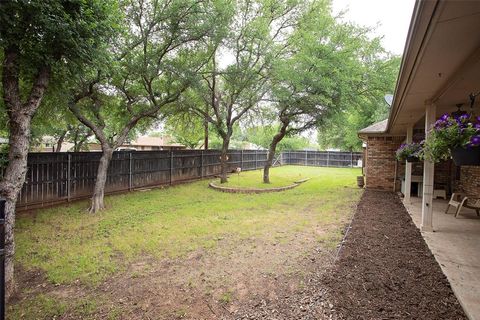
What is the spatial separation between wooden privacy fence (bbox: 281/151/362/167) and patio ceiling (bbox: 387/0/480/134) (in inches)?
773

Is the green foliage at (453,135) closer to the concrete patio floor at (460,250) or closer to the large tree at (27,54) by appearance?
the concrete patio floor at (460,250)

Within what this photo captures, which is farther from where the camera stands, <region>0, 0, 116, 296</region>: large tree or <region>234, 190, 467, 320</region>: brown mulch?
<region>0, 0, 116, 296</region>: large tree

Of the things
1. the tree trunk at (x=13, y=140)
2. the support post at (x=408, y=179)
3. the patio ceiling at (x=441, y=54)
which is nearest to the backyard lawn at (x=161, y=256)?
the tree trunk at (x=13, y=140)

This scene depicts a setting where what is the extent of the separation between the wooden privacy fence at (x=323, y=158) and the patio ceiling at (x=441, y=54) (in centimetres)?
1963

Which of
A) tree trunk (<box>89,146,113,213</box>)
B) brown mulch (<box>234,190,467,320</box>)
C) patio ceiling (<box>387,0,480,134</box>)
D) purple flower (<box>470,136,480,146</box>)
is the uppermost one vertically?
patio ceiling (<box>387,0,480,134</box>)

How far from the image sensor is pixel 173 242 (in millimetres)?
4535

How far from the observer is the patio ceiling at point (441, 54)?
1.80 metres

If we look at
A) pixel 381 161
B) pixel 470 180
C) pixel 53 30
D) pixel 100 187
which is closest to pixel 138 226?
pixel 100 187

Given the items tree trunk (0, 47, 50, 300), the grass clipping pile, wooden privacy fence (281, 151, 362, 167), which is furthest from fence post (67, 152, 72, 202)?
wooden privacy fence (281, 151, 362, 167)

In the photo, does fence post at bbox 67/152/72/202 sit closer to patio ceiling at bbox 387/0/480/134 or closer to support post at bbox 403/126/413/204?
patio ceiling at bbox 387/0/480/134

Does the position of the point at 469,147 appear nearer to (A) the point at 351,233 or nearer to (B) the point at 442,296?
(B) the point at 442,296

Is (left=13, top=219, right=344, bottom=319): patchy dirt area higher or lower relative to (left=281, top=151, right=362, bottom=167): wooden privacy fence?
lower

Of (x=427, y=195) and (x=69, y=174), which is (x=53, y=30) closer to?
(x=69, y=174)

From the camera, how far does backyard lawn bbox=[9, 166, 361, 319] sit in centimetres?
274
